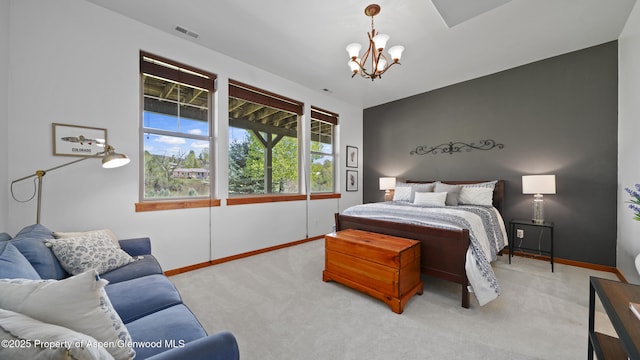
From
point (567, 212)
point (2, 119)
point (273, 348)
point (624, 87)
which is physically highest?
point (624, 87)

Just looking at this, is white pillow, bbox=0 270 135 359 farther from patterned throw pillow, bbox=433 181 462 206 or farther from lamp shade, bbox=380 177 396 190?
lamp shade, bbox=380 177 396 190

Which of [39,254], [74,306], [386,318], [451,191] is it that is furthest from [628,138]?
[39,254]

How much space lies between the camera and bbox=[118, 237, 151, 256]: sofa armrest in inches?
82.3

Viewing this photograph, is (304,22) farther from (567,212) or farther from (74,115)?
(567,212)

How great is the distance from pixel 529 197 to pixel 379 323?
10.2 ft

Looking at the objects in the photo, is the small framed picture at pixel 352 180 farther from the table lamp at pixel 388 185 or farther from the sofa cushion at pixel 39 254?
the sofa cushion at pixel 39 254

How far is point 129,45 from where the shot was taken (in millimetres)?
2525

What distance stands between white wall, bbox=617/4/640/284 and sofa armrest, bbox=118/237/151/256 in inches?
180

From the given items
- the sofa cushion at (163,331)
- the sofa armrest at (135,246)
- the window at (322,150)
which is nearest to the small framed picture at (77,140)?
the sofa armrest at (135,246)

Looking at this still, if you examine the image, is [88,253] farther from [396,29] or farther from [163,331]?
[396,29]

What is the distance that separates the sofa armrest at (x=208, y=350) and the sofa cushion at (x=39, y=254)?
1204 mm

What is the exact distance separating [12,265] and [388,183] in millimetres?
4568

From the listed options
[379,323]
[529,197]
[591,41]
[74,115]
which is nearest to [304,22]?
[74,115]

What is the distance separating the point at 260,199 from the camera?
3623 millimetres
